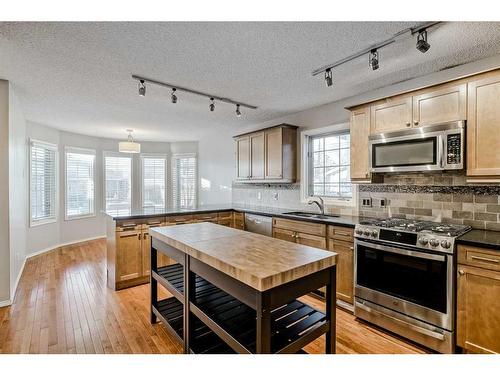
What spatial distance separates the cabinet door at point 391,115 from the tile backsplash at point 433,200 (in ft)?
1.91

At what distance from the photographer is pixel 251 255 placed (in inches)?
64.7

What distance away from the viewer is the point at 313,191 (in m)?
4.09

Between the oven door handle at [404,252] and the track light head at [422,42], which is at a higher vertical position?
the track light head at [422,42]

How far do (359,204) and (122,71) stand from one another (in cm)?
311

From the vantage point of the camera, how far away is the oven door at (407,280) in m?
2.06

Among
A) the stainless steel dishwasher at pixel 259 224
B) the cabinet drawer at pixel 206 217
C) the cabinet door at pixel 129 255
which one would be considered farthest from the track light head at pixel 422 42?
the cabinet door at pixel 129 255

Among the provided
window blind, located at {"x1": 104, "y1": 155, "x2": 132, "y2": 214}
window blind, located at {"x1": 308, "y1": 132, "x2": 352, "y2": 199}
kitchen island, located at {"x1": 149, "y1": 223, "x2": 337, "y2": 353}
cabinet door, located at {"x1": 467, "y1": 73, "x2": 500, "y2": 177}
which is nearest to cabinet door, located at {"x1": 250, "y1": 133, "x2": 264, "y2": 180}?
window blind, located at {"x1": 308, "y1": 132, "x2": 352, "y2": 199}

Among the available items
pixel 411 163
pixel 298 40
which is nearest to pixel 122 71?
pixel 298 40

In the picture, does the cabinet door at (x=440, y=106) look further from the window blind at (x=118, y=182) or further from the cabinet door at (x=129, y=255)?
the window blind at (x=118, y=182)

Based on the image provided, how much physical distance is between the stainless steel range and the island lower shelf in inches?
39.3

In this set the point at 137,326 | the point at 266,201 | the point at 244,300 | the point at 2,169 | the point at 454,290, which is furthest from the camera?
the point at 266,201

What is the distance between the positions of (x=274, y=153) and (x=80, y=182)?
15.4 feet
